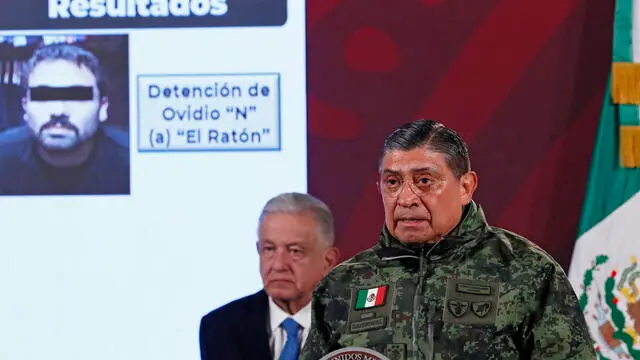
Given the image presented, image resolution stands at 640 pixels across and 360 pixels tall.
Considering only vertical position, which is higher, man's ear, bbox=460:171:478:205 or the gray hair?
man's ear, bbox=460:171:478:205

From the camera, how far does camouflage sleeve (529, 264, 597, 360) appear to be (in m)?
1.89

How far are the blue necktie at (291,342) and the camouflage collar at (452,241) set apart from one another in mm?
1013

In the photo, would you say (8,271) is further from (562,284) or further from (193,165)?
(562,284)

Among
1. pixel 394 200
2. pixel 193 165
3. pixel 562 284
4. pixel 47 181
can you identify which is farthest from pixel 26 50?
pixel 562 284

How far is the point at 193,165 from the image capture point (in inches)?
156

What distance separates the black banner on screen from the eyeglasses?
79.7 inches

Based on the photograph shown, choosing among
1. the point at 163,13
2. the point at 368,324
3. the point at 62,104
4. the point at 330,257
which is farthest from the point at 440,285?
the point at 62,104

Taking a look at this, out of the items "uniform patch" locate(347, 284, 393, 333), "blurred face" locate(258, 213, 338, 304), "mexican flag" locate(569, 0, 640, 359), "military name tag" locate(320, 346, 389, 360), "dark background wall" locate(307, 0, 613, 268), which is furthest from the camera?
"dark background wall" locate(307, 0, 613, 268)

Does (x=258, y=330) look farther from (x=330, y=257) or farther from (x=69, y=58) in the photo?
(x=69, y=58)

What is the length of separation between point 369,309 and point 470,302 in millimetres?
184

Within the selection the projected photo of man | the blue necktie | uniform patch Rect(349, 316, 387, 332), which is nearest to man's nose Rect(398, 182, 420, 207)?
uniform patch Rect(349, 316, 387, 332)

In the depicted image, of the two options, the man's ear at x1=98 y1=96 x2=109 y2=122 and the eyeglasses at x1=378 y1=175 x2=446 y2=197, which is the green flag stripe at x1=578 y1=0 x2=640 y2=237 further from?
the eyeglasses at x1=378 y1=175 x2=446 y2=197

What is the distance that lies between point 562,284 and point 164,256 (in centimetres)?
223

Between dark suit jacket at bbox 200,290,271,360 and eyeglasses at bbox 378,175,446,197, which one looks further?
dark suit jacket at bbox 200,290,271,360
